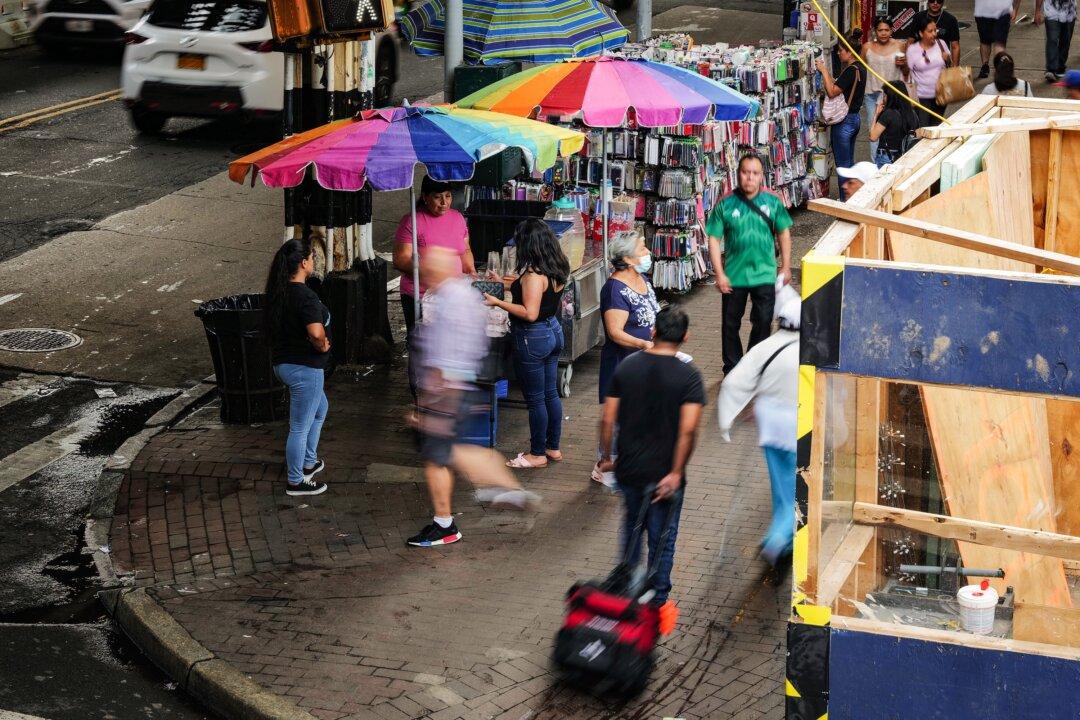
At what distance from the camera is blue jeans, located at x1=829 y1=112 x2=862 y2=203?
16.2 m

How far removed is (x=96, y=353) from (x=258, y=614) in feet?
16.8

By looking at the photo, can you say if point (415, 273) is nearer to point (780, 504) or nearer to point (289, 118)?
point (289, 118)

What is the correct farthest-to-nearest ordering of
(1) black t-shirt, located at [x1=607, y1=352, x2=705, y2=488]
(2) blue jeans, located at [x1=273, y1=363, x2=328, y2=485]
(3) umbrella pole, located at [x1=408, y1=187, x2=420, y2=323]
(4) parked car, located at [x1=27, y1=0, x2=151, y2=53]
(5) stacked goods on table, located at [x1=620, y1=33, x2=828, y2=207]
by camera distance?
(4) parked car, located at [x1=27, y1=0, x2=151, y2=53], (5) stacked goods on table, located at [x1=620, y1=33, x2=828, y2=207], (3) umbrella pole, located at [x1=408, y1=187, x2=420, y2=323], (2) blue jeans, located at [x1=273, y1=363, x2=328, y2=485], (1) black t-shirt, located at [x1=607, y1=352, x2=705, y2=488]

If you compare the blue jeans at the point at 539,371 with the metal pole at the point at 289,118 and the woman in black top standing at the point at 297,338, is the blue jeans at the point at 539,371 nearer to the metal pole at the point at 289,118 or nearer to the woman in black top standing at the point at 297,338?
the woman in black top standing at the point at 297,338

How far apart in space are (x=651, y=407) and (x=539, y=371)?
8.24 feet

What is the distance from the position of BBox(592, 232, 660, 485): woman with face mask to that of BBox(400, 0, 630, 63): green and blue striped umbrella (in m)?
5.71

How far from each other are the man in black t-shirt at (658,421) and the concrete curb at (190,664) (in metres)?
1.91

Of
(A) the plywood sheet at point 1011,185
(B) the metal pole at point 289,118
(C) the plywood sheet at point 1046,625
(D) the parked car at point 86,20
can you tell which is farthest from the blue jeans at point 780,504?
(D) the parked car at point 86,20

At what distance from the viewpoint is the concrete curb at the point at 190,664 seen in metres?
6.98

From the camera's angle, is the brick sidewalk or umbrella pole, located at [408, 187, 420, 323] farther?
umbrella pole, located at [408, 187, 420, 323]

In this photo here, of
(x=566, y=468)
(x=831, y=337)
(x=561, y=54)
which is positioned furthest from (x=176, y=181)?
(x=831, y=337)

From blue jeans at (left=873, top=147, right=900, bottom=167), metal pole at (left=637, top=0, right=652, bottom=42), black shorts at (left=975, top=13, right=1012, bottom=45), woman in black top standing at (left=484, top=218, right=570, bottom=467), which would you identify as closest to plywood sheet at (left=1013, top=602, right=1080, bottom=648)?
woman in black top standing at (left=484, top=218, right=570, bottom=467)

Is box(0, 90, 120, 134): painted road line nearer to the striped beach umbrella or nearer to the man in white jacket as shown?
the striped beach umbrella

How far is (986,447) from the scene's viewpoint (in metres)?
6.09
